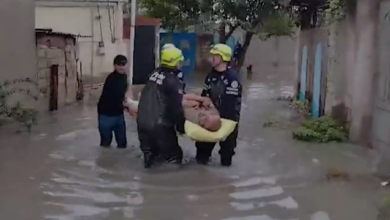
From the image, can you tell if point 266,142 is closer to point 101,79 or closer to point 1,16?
point 1,16

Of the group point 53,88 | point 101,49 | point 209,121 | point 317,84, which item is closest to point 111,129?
point 209,121

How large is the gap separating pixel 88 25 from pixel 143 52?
3081 millimetres

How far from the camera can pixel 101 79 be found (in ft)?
70.9

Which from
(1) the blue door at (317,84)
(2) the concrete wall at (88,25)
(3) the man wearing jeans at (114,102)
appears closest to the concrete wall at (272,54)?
(2) the concrete wall at (88,25)

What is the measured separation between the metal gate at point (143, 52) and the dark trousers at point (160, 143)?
15578 mm

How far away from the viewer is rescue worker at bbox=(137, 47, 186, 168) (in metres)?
8.02

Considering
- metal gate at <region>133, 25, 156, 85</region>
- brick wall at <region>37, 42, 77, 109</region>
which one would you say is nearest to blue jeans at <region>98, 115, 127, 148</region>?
brick wall at <region>37, 42, 77, 109</region>

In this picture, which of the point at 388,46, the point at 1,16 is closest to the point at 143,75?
the point at 1,16

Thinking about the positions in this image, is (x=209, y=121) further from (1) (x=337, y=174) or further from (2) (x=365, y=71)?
(2) (x=365, y=71)

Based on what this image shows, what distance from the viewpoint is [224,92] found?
827cm

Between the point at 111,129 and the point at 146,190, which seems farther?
the point at 111,129

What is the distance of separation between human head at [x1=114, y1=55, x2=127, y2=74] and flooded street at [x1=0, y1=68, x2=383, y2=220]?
1150 millimetres

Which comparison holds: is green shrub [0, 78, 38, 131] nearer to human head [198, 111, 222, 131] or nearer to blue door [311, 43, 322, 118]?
human head [198, 111, 222, 131]

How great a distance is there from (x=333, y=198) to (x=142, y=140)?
254cm
